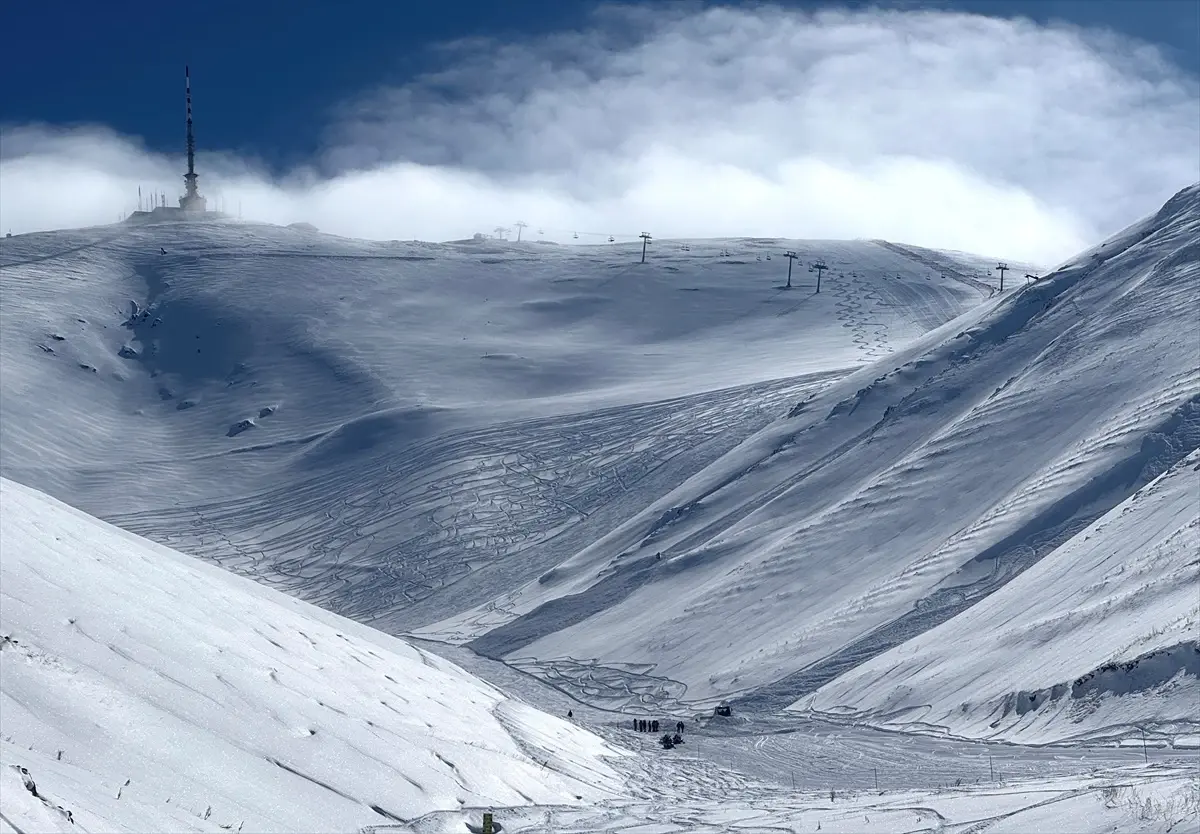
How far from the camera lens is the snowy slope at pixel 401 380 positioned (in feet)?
278

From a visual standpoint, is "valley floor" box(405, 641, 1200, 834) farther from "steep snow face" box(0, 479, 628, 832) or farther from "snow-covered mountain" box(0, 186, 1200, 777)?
"snow-covered mountain" box(0, 186, 1200, 777)

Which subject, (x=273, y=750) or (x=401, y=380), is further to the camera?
(x=401, y=380)

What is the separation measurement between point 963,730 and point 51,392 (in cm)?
8865

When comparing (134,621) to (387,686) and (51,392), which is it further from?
(51,392)

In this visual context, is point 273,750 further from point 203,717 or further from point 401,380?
point 401,380

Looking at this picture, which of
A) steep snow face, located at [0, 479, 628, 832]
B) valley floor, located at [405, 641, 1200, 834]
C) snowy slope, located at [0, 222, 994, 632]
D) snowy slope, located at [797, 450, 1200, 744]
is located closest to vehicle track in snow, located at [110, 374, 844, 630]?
snowy slope, located at [0, 222, 994, 632]

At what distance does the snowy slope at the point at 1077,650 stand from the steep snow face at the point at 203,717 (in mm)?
13938

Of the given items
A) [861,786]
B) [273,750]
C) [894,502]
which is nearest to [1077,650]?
[861,786]

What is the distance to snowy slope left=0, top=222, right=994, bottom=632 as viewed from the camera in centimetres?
8469

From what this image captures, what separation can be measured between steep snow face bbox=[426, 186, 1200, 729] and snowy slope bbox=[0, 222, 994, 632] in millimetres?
9001

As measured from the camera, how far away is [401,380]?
359ft

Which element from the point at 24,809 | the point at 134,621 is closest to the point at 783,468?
the point at 134,621

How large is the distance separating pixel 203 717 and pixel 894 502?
4640 cm

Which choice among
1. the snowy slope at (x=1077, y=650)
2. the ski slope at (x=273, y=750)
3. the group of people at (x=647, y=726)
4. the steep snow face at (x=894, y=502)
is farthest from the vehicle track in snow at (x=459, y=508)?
the ski slope at (x=273, y=750)
